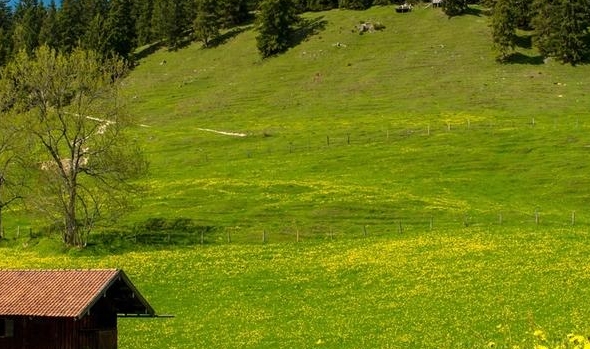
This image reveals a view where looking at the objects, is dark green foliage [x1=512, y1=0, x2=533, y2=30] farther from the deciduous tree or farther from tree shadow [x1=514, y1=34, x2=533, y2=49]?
the deciduous tree

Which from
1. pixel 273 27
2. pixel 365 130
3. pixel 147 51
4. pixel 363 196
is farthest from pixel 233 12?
pixel 363 196

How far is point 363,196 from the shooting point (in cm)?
7481

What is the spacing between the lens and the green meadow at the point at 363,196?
38.7 m

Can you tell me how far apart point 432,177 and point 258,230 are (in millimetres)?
26492

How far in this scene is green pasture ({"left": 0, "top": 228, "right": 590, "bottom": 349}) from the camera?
35.0 m

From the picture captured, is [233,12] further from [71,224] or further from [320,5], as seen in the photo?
[71,224]

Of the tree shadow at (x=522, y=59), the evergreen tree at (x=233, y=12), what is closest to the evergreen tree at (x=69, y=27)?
the evergreen tree at (x=233, y=12)

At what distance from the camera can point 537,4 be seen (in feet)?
493

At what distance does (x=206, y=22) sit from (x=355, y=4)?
36.8 m

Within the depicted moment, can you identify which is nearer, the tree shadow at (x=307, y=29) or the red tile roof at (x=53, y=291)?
the red tile roof at (x=53, y=291)

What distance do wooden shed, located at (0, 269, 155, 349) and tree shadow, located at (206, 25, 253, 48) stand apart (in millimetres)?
147217

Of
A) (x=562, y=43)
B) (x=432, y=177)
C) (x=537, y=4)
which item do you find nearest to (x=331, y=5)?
(x=537, y=4)

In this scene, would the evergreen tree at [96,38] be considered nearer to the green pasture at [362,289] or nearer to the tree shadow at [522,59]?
the tree shadow at [522,59]

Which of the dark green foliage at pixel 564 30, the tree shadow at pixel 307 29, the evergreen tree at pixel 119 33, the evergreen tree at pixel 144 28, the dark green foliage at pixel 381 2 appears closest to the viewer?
the dark green foliage at pixel 564 30
